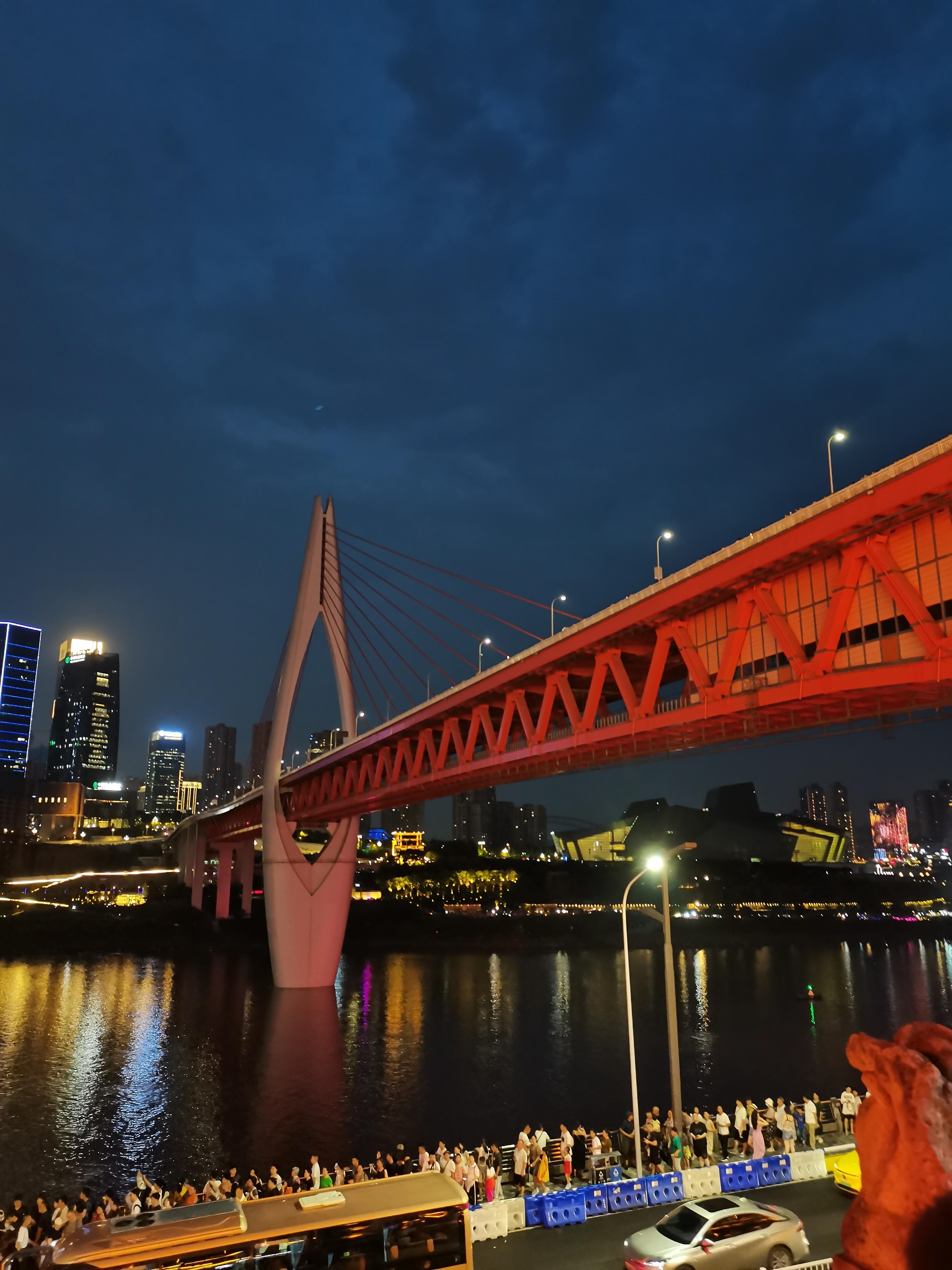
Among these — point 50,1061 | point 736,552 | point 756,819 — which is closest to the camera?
point 736,552

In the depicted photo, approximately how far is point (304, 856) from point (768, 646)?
4317cm

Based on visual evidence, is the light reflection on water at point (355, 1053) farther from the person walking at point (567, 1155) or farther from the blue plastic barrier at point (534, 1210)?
the blue plastic barrier at point (534, 1210)

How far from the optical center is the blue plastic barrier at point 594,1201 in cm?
1678

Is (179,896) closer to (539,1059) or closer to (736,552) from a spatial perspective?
(539,1059)

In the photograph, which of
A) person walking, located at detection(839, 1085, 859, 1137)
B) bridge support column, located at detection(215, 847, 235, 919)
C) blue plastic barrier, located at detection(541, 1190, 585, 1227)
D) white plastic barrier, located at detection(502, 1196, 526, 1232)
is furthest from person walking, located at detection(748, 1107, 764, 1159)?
bridge support column, located at detection(215, 847, 235, 919)

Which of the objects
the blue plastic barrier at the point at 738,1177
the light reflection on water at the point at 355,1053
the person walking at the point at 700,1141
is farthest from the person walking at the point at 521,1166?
the light reflection on water at the point at 355,1053

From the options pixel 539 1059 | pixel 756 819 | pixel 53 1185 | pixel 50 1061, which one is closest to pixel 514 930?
pixel 539 1059

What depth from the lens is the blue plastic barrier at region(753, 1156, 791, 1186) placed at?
17.8m

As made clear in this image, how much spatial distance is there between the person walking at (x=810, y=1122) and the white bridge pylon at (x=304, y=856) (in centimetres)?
3578

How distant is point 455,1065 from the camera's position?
1459 inches

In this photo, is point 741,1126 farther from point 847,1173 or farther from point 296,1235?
point 296,1235

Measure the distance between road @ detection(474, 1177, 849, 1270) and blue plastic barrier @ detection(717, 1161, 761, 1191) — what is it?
0.24 meters

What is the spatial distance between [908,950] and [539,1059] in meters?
70.8

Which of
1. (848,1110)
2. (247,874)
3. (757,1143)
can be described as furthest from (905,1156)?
(247,874)
